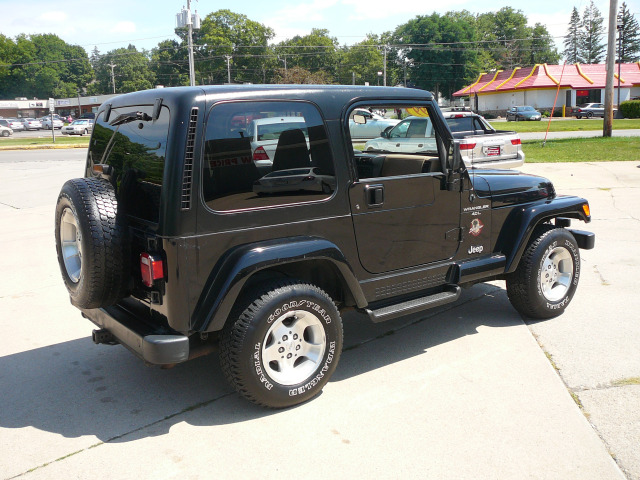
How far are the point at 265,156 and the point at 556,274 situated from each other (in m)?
3.05

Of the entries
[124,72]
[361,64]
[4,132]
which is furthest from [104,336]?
[124,72]

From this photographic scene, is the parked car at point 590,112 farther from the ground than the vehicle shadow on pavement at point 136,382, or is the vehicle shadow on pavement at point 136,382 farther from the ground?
the parked car at point 590,112

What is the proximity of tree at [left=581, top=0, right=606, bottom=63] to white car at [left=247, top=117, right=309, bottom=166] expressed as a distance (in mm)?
149153

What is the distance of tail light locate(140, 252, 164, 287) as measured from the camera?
10.6ft

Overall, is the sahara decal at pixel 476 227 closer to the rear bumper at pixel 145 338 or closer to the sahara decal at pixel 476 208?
the sahara decal at pixel 476 208

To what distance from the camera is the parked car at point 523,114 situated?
51438mm

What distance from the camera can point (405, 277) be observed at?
167 inches

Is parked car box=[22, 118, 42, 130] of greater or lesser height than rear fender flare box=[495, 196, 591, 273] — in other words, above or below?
above

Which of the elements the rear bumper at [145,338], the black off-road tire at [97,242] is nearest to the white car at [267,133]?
the black off-road tire at [97,242]

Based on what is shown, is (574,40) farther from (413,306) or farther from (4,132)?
(413,306)

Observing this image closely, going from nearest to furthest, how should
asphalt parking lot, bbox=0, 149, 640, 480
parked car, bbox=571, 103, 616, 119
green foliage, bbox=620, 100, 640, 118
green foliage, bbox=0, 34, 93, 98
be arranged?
asphalt parking lot, bbox=0, 149, 640, 480
green foliage, bbox=620, 100, 640, 118
parked car, bbox=571, 103, 616, 119
green foliage, bbox=0, 34, 93, 98

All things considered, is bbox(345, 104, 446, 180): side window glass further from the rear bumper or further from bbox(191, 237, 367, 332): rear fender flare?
the rear bumper

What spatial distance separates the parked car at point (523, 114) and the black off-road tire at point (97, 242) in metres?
52.8

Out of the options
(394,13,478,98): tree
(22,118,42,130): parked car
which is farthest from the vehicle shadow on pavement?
(394,13,478,98): tree
